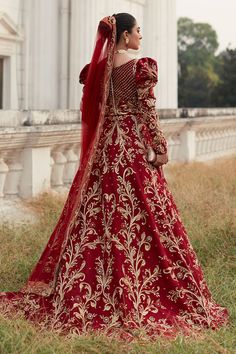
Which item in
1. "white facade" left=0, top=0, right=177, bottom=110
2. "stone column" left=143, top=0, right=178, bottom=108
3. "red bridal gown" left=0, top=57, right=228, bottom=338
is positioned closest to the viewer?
"red bridal gown" left=0, top=57, right=228, bottom=338

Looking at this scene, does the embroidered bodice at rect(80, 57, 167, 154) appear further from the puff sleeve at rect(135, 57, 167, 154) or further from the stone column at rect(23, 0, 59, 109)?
the stone column at rect(23, 0, 59, 109)

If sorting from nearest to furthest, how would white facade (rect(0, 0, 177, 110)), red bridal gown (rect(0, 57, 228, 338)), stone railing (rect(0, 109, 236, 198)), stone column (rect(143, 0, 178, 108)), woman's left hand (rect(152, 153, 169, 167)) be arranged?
red bridal gown (rect(0, 57, 228, 338)) < woman's left hand (rect(152, 153, 169, 167)) < stone railing (rect(0, 109, 236, 198)) < white facade (rect(0, 0, 177, 110)) < stone column (rect(143, 0, 178, 108))

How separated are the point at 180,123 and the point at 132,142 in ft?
21.1

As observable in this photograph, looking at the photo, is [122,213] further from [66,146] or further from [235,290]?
[66,146]

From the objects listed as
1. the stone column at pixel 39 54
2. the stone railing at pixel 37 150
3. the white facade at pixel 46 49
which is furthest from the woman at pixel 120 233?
the stone column at pixel 39 54

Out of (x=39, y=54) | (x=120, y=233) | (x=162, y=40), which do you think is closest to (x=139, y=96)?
(x=120, y=233)

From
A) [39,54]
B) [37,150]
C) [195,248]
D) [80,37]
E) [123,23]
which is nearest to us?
[123,23]

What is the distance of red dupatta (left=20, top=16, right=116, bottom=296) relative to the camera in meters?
3.79

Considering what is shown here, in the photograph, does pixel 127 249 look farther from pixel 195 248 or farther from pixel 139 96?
pixel 195 248

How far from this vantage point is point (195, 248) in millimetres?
5305

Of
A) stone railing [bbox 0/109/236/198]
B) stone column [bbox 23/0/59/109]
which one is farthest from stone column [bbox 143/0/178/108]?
stone railing [bbox 0/109/236/198]

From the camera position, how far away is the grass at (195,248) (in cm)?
321

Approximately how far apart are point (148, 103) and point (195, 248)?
1900mm

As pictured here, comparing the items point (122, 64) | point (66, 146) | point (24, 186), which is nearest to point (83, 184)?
point (122, 64)
